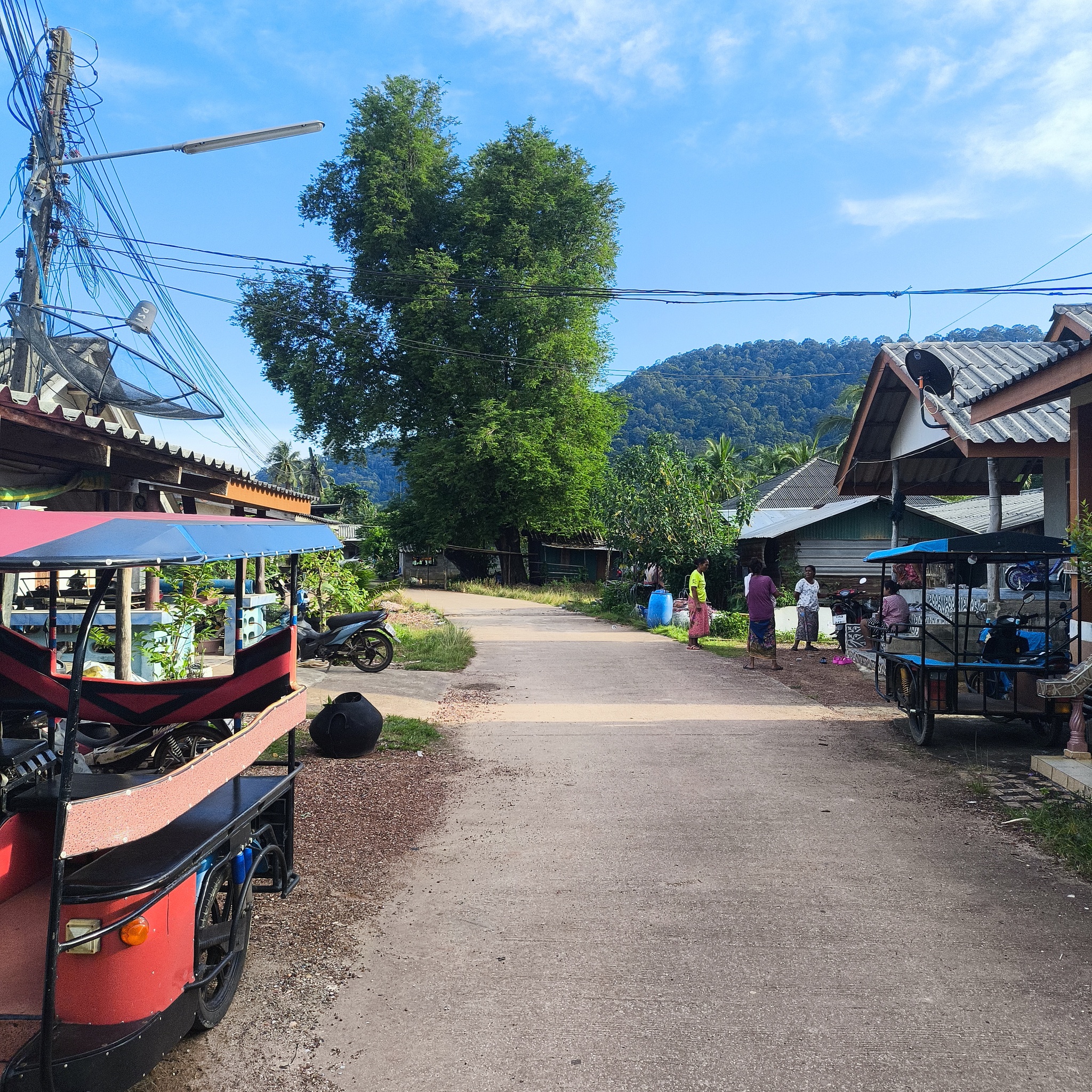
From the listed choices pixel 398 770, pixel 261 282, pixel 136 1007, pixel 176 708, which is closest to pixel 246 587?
pixel 398 770

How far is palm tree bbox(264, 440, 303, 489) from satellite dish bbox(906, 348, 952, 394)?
64.5 meters

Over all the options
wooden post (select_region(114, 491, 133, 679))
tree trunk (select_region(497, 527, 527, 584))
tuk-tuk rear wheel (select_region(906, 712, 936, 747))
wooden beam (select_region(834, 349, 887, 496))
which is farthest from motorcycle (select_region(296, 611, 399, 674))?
tree trunk (select_region(497, 527, 527, 584))

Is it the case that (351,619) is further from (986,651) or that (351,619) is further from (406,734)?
(986,651)

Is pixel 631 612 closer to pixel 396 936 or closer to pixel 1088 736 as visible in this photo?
pixel 1088 736

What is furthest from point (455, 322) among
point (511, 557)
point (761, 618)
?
point (761, 618)

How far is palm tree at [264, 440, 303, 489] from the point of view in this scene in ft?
243

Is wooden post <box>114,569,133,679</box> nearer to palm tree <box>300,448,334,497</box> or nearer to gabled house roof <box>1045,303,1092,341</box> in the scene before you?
gabled house roof <box>1045,303,1092,341</box>

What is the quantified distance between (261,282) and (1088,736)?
40.0 metres

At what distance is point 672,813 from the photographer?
673 centimetres

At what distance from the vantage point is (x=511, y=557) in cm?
4503

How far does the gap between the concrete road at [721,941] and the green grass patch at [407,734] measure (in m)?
0.94

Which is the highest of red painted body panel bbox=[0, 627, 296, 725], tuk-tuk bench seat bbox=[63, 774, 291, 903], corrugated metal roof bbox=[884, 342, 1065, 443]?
corrugated metal roof bbox=[884, 342, 1065, 443]

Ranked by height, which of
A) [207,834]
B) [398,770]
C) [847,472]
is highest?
[847,472]

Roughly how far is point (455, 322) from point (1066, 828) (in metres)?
35.7
